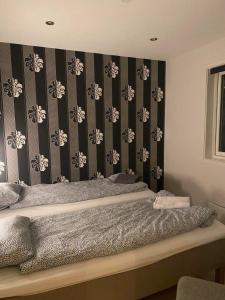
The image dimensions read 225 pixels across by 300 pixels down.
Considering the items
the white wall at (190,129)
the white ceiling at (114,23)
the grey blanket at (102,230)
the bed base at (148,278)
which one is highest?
the white ceiling at (114,23)

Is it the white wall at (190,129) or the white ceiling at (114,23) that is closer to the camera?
the white ceiling at (114,23)

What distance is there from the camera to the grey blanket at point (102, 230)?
142cm

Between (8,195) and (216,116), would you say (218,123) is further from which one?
(8,195)

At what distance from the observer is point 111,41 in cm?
255

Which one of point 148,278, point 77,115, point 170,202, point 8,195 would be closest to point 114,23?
point 77,115

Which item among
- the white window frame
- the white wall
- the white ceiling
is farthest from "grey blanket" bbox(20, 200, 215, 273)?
the white ceiling

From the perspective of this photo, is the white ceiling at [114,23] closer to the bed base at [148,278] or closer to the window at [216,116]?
the window at [216,116]

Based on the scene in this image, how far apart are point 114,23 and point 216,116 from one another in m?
1.63

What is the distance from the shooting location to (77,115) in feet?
9.96

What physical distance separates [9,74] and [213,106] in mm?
2476

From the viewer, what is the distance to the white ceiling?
5.80ft

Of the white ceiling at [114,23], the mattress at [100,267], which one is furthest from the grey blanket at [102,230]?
the white ceiling at [114,23]

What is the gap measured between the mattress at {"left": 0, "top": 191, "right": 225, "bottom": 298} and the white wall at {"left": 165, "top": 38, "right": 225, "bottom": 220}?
99 cm

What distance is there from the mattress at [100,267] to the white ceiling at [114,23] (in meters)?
1.78
